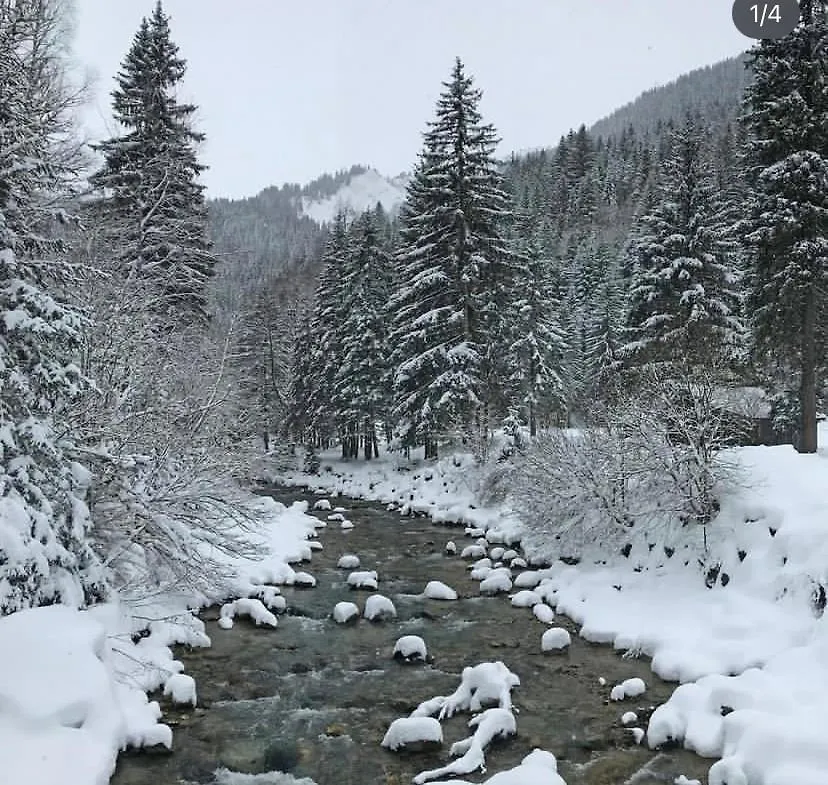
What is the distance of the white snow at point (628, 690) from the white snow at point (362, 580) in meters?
6.51

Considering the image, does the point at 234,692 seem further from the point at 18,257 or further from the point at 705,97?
the point at 705,97

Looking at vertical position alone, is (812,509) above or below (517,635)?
above

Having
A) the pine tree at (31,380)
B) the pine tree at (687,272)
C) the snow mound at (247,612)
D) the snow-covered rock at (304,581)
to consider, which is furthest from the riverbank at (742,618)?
the pine tree at (687,272)

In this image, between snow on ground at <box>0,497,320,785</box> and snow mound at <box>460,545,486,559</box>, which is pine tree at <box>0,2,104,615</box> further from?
snow mound at <box>460,545,486,559</box>

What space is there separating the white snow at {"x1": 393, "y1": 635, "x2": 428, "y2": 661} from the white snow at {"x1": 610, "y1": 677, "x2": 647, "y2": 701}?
2.94 m

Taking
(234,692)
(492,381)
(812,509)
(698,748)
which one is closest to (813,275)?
(812,509)

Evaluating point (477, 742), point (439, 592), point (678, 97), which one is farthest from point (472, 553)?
point (678, 97)

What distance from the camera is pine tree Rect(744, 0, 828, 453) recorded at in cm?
1839

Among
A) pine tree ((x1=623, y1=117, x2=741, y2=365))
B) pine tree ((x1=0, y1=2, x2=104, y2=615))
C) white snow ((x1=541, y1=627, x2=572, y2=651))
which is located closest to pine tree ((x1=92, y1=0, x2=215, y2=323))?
pine tree ((x1=0, y1=2, x2=104, y2=615))

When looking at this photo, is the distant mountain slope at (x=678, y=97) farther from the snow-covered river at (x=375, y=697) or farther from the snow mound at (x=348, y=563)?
the snow-covered river at (x=375, y=697)

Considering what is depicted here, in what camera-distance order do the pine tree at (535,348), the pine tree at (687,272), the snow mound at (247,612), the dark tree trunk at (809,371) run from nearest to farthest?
the snow mound at (247,612) → the dark tree trunk at (809,371) → the pine tree at (687,272) → the pine tree at (535,348)

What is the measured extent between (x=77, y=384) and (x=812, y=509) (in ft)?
37.7

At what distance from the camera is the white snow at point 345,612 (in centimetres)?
1265

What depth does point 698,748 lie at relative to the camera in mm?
7766
